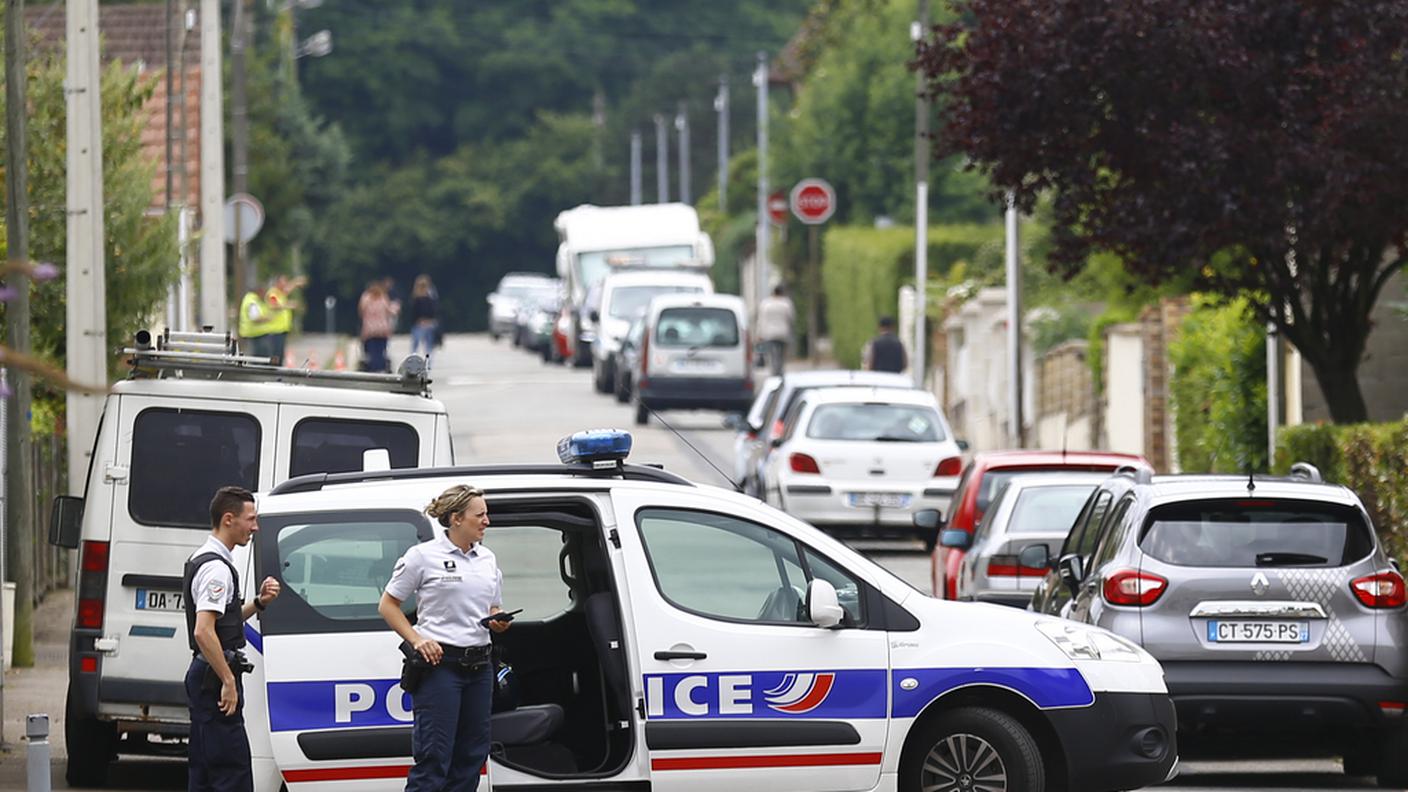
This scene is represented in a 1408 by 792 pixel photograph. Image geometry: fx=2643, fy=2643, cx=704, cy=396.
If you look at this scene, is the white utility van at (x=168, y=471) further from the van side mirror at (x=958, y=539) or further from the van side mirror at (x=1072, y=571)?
the van side mirror at (x=958, y=539)

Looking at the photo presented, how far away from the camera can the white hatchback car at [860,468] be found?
2403 cm

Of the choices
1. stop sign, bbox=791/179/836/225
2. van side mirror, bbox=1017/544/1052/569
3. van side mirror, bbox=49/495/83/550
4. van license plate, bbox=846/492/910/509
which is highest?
stop sign, bbox=791/179/836/225

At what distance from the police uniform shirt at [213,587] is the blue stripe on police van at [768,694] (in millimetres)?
1606

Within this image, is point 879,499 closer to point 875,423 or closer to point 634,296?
point 875,423

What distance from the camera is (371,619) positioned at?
9.96m

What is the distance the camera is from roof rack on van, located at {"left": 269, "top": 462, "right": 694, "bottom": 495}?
10.3m

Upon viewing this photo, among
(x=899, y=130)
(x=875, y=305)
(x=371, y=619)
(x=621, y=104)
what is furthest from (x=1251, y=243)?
(x=621, y=104)

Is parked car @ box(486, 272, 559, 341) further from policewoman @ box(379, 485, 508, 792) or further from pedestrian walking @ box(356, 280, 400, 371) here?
policewoman @ box(379, 485, 508, 792)

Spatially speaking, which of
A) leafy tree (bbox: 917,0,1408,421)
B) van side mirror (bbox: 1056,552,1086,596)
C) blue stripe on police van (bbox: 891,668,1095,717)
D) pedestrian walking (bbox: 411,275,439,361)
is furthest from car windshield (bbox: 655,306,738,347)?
blue stripe on police van (bbox: 891,668,1095,717)

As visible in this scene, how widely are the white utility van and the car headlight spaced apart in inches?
133

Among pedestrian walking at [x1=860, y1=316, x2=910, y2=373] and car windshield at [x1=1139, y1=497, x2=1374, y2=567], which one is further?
pedestrian walking at [x1=860, y1=316, x2=910, y2=373]

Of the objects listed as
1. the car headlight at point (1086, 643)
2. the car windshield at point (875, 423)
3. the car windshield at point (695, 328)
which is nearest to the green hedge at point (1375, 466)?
the car headlight at point (1086, 643)

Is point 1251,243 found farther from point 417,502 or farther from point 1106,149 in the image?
point 417,502

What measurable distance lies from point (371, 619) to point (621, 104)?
93039 mm
